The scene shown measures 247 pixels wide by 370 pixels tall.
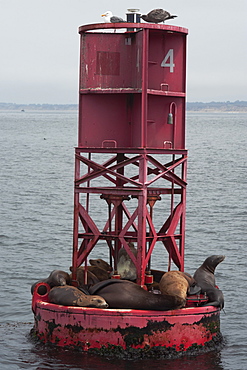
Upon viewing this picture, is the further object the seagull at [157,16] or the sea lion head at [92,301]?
the seagull at [157,16]

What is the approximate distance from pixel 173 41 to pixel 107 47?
1.76 meters

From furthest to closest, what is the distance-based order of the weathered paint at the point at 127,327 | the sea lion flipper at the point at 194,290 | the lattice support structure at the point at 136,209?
1. the sea lion flipper at the point at 194,290
2. the lattice support structure at the point at 136,209
3. the weathered paint at the point at 127,327

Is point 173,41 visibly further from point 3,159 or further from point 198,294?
point 3,159

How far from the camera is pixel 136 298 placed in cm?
2036

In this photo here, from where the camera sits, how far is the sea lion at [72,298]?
20.3 metres

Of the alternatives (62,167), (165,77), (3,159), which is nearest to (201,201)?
(62,167)

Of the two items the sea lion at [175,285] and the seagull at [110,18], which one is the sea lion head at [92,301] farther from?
the seagull at [110,18]

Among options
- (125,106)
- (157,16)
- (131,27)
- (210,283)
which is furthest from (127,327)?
(157,16)

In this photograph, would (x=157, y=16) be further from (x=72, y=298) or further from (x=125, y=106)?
(x=72, y=298)

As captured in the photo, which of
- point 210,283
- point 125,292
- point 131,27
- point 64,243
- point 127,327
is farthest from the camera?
point 64,243

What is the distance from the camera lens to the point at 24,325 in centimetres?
2450

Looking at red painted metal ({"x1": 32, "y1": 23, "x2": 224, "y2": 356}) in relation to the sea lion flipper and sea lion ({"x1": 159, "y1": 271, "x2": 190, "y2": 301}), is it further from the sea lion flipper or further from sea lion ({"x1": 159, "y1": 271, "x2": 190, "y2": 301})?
Result: sea lion ({"x1": 159, "y1": 271, "x2": 190, "y2": 301})

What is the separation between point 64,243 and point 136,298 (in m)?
18.1

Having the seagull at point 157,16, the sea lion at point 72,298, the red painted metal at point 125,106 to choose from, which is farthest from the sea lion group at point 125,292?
the seagull at point 157,16
